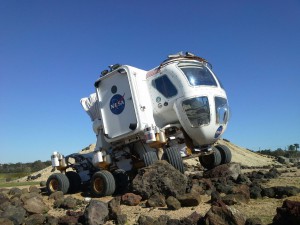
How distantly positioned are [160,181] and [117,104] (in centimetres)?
392

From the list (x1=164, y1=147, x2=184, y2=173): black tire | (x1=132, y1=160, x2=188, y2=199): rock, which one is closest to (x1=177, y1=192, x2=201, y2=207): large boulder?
(x1=132, y1=160, x2=188, y2=199): rock

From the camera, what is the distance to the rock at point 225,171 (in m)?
11.7

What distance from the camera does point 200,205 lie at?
7840 millimetres

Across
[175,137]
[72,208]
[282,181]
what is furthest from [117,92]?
[282,181]

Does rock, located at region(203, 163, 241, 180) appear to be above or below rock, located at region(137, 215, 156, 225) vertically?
above

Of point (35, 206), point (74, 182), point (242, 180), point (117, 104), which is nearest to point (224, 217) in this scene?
point (35, 206)

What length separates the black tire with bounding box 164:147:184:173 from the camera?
386 inches

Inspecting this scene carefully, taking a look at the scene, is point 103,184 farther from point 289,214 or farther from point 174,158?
point 289,214

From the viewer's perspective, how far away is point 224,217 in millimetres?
5676

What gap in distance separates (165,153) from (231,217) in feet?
15.1

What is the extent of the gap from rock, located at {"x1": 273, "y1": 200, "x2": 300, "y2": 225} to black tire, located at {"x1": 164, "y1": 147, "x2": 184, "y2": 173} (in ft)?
15.4

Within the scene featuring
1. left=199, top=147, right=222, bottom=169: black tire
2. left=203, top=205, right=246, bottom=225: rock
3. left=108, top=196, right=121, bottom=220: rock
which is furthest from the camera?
left=199, top=147, right=222, bottom=169: black tire

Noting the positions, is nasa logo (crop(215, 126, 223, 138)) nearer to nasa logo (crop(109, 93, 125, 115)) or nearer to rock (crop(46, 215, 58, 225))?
nasa logo (crop(109, 93, 125, 115))

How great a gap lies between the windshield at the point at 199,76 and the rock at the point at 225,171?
298 centimetres
